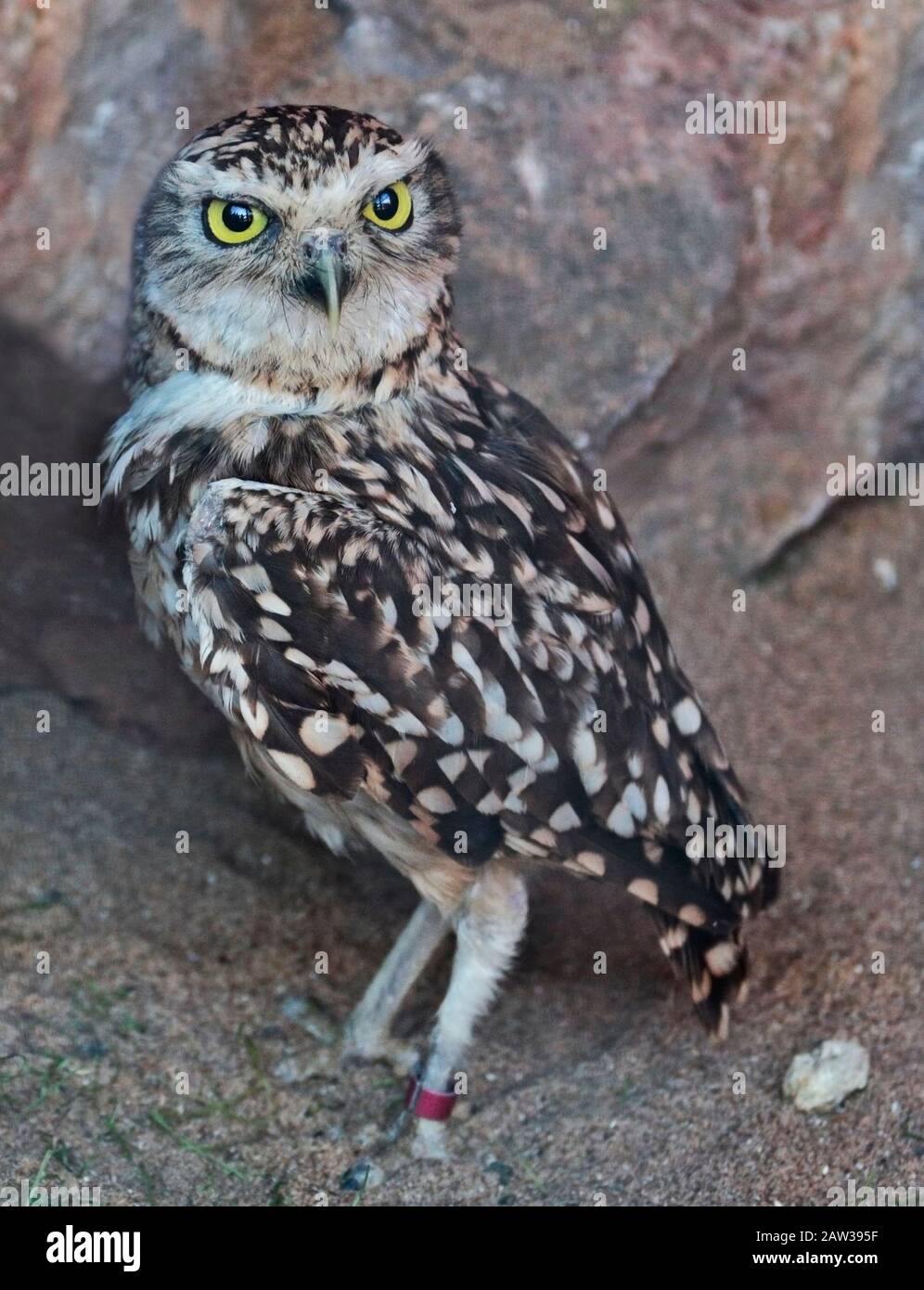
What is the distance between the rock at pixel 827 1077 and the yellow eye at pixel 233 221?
2.45 metres

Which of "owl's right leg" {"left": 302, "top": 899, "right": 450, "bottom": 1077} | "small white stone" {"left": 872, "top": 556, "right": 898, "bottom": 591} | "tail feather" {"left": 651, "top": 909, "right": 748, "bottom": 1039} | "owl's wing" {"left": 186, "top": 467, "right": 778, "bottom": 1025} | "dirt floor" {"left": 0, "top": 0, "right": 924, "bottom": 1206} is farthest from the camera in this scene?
"small white stone" {"left": 872, "top": 556, "right": 898, "bottom": 591}

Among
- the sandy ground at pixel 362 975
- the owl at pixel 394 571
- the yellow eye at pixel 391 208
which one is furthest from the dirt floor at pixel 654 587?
the yellow eye at pixel 391 208

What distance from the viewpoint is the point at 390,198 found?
321 cm

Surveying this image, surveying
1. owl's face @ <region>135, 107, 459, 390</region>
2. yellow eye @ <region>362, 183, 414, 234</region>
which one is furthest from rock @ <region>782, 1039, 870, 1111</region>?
yellow eye @ <region>362, 183, 414, 234</region>

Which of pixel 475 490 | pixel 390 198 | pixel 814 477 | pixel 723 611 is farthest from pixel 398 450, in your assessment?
pixel 814 477

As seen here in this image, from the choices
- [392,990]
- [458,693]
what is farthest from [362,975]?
[458,693]

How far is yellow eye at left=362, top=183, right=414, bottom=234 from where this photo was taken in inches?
125

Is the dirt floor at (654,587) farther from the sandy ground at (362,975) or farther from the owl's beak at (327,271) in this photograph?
the owl's beak at (327,271)

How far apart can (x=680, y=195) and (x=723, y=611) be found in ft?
4.82

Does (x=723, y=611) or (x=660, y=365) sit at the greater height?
(x=660, y=365)

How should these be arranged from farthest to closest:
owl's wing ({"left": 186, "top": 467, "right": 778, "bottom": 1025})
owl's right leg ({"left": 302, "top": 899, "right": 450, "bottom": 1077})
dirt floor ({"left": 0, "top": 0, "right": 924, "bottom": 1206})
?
1. owl's right leg ({"left": 302, "top": 899, "right": 450, "bottom": 1077})
2. dirt floor ({"left": 0, "top": 0, "right": 924, "bottom": 1206})
3. owl's wing ({"left": 186, "top": 467, "right": 778, "bottom": 1025})

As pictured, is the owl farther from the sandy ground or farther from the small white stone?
the small white stone

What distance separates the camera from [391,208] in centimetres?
322

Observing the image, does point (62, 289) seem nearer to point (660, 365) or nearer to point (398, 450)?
point (398, 450)
